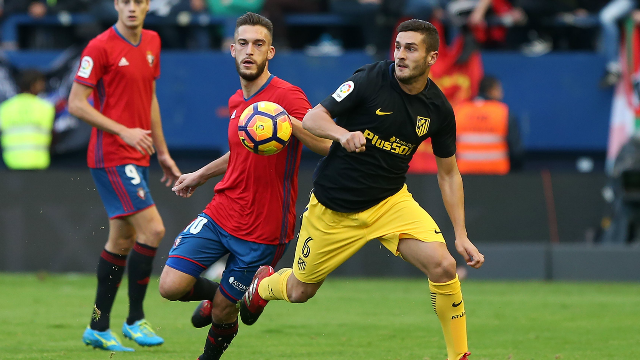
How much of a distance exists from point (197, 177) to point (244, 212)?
41cm

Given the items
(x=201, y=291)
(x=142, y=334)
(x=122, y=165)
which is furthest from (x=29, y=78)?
(x=201, y=291)

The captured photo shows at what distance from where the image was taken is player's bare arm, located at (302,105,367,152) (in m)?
5.26

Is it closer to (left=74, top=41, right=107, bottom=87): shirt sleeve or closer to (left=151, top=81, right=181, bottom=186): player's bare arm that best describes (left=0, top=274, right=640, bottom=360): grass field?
(left=151, top=81, right=181, bottom=186): player's bare arm

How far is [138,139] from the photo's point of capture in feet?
22.9

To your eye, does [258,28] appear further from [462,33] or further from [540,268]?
[462,33]

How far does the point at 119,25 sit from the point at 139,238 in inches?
65.4

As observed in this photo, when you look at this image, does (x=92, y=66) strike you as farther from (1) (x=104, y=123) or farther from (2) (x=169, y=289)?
(2) (x=169, y=289)

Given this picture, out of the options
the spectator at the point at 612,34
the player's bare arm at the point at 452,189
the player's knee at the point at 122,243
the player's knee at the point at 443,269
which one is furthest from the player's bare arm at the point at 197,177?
the spectator at the point at 612,34

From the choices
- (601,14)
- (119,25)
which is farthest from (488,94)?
(119,25)

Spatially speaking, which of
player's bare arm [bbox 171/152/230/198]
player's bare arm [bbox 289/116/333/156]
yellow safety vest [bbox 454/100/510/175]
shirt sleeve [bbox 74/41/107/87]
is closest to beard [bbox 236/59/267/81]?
player's bare arm [bbox 289/116/333/156]

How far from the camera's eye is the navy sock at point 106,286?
23.6 ft

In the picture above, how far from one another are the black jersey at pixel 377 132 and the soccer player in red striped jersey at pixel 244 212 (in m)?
0.24

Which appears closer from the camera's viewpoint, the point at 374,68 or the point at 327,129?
the point at 327,129

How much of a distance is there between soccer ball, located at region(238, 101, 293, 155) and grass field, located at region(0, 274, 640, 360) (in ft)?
5.59
